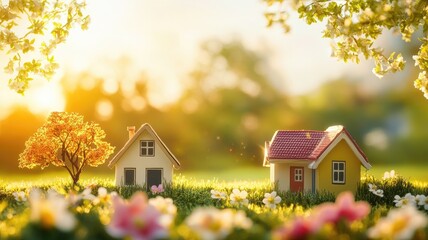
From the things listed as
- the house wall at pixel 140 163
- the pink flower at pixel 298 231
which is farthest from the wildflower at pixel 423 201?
the pink flower at pixel 298 231

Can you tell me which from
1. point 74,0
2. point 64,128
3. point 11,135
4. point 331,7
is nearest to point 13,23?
point 74,0

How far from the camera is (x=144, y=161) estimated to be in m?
13.0

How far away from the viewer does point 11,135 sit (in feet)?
55.3

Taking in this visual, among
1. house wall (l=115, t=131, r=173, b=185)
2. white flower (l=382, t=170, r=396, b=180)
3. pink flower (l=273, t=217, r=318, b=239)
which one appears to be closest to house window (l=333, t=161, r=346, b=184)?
white flower (l=382, t=170, r=396, b=180)

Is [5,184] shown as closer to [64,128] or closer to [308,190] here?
[64,128]

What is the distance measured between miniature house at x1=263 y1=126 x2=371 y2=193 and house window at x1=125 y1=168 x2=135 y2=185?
3.12 meters

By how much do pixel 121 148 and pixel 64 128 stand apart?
1.52m

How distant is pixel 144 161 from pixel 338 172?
4.39 metres

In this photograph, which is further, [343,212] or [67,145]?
[67,145]

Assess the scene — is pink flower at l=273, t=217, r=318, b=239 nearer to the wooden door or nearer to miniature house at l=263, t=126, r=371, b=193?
miniature house at l=263, t=126, r=371, b=193

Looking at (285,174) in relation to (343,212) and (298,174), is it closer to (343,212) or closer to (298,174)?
(298,174)

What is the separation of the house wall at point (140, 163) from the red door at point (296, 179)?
273 cm

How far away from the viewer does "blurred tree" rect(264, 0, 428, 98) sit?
8.49 m

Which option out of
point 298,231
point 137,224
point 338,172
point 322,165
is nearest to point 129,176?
point 322,165
